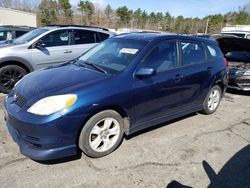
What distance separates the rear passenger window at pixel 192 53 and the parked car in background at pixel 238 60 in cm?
258

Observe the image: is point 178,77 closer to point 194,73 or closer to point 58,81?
point 194,73

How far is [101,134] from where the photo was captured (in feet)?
10.7

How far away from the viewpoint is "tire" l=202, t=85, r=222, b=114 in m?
4.95

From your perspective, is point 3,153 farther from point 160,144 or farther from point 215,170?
point 215,170

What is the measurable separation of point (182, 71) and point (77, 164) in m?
2.26

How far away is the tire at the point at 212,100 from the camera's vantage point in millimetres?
4946

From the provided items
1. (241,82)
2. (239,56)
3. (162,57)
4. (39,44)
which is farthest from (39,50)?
(239,56)

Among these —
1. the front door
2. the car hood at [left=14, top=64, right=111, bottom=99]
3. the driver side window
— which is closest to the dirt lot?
the front door

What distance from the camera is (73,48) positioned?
656 centimetres

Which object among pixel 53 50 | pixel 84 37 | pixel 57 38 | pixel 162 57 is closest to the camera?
pixel 162 57

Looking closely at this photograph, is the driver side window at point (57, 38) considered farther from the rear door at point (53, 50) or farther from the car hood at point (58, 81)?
the car hood at point (58, 81)

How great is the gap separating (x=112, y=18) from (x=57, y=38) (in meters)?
34.1

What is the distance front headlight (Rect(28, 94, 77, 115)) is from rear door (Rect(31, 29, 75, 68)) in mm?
3344

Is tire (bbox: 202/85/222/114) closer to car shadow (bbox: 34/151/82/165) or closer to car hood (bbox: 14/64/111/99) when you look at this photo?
car hood (bbox: 14/64/111/99)
